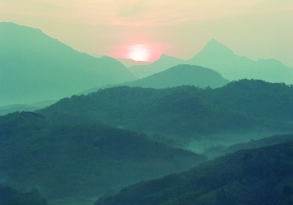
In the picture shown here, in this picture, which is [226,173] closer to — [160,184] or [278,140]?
[160,184]

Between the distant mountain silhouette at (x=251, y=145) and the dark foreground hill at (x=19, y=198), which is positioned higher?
the distant mountain silhouette at (x=251, y=145)

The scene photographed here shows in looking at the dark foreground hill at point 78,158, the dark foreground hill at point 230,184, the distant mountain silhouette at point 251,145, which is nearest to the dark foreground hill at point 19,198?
the dark foreground hill at point 78,158

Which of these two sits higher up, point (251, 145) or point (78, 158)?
point (251, 145)

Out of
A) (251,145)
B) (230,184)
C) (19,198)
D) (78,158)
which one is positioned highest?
(251,145)

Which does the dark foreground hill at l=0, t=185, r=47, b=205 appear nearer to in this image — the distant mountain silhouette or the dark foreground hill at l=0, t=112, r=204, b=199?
the dark foreground hill at l=0, t=112, r=204, b=199

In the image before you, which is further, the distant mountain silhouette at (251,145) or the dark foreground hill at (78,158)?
the distant mountain silhouette at (251,145)

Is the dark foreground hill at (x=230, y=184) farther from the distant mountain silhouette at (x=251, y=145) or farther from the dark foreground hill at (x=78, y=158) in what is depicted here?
the distant mountain silhouette at (x=251, y=145)

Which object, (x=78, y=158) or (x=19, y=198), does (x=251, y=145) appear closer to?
(x=78, y=158)

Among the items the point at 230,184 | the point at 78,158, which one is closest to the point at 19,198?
the point at 78,158
